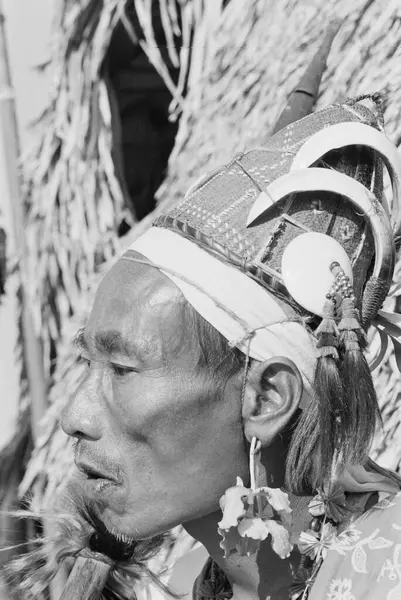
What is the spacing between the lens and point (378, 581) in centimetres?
158

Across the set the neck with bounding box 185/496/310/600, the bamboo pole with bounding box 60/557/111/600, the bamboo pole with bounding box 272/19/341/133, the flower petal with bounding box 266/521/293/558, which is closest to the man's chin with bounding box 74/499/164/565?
the bamboo pole with bounding box 60/557/111/600

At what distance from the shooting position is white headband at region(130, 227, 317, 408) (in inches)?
66.4

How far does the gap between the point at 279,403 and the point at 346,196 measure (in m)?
0.37

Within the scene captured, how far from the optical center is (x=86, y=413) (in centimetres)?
173

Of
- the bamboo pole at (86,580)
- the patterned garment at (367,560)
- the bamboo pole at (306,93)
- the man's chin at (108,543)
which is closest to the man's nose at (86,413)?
the man's chin at (108,543)

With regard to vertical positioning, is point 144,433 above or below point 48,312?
above

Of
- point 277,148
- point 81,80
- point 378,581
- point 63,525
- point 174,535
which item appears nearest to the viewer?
point 378,581

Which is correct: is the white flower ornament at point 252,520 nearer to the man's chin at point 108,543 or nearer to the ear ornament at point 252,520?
the ear ornament at point 252,520

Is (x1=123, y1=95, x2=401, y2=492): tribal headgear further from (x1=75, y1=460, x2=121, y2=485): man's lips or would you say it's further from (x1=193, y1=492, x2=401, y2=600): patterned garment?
(x1=75, y1=460, x2=121, y2=485): man's lips

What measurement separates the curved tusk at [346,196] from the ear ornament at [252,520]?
1.43 feet

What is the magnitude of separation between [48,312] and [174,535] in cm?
117

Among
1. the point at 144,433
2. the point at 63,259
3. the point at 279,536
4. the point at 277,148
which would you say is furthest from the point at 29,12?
the point at 279,536

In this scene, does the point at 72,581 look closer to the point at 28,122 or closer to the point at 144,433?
the point at 144,433

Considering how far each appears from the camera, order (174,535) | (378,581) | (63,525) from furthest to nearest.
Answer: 1. (174,535)
2. (63,525)
3. (378,581)
